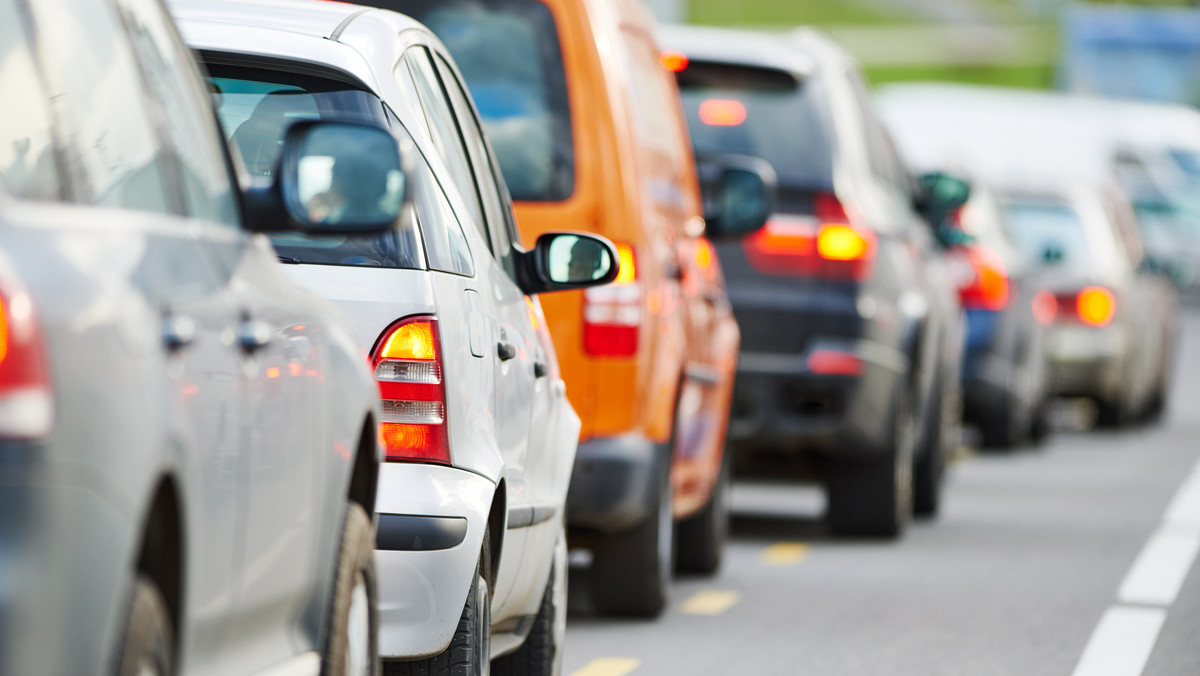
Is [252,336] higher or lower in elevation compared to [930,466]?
higher

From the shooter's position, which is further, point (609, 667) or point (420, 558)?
point (609, 667)

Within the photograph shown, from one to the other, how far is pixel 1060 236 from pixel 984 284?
336 centimetres

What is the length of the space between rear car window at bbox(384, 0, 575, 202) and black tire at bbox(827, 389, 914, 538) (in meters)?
3.75

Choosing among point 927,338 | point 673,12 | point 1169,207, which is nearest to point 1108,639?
point 927,338

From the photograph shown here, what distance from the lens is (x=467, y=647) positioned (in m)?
5.36

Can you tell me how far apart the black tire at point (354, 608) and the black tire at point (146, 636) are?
0.89 m

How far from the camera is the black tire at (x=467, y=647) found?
5344 mm

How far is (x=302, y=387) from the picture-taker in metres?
4.09

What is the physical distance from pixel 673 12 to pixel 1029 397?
610 centimetres

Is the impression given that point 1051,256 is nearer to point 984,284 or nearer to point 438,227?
point 984,284

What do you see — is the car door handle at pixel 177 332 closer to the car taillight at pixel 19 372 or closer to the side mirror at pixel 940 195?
the car taillight at pixel 19 372

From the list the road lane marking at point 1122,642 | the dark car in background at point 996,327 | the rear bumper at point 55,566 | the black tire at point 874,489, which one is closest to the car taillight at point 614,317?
the road lane marking at point 1122,642

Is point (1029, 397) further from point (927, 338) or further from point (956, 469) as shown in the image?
point (927, 338)

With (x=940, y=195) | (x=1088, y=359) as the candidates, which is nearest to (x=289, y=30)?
(x=940, y=195)
